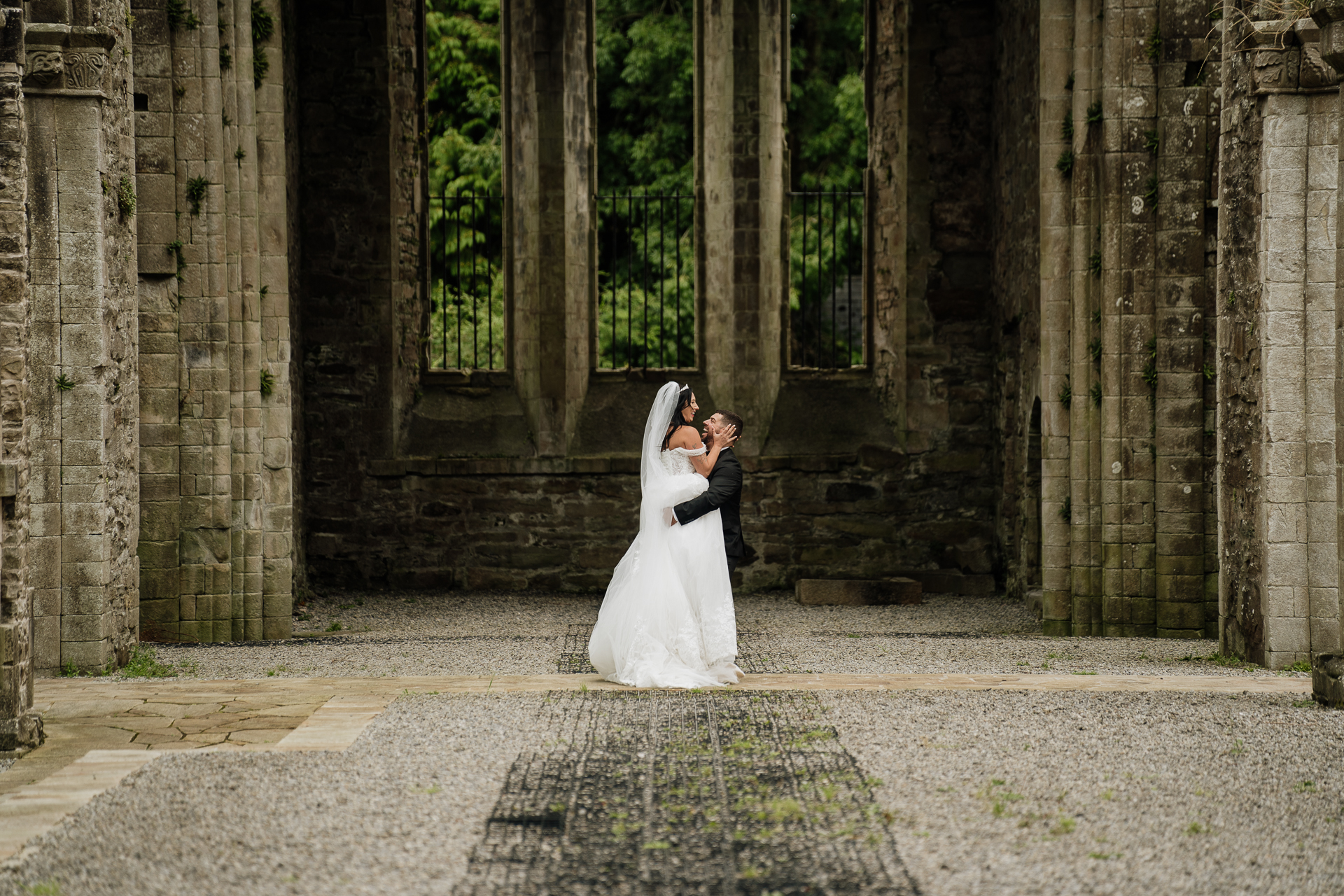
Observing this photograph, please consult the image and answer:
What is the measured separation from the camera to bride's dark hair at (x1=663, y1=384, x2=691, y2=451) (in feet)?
20.5

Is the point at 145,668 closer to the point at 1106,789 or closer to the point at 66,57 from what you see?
the point at 66,57

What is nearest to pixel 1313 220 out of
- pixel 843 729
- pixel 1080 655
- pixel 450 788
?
pixel 1080 655

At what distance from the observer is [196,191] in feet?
25.4

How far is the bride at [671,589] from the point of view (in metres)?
6.00

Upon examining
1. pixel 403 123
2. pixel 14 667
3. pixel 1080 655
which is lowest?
pixel 1080 655

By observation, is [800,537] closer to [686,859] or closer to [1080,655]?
[1080,655]

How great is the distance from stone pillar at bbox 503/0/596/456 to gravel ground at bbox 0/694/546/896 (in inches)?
241

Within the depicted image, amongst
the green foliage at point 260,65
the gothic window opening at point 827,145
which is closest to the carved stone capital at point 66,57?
the green foliage at point 260,65

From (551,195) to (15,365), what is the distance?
20.9 ft

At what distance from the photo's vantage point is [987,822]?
3768mm

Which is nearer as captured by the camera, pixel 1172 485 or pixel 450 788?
pixel 450 788

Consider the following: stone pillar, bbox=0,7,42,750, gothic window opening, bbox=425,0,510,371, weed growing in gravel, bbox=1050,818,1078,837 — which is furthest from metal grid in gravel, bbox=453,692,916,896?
gothic window opening, bbox=425,0,510,371

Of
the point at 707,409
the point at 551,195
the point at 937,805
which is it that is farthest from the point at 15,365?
the point at 707,409

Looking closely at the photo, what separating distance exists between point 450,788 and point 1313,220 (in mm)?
5040
